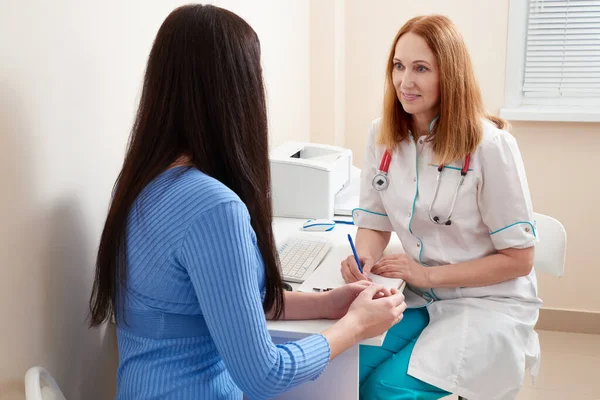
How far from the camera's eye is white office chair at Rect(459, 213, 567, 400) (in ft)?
6.51

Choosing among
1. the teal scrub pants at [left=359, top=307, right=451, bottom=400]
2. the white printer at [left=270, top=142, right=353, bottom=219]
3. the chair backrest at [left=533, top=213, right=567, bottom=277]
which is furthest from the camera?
the white printer at [left=270, top=142, right=353, bottom=219]

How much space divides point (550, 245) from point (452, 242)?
0.43 meters

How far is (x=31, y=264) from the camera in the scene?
1.21 m

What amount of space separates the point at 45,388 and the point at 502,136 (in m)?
1.20

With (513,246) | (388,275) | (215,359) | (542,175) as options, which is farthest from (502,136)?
(542,175)

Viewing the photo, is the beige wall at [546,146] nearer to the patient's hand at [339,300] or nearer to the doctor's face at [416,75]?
the doctor's face at [416,75]

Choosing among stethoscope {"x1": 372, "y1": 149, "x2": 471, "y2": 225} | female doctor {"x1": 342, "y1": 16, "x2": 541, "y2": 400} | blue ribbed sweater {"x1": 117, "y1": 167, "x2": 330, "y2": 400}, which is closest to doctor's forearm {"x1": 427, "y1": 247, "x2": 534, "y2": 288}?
female doctor {"x1": 342, "y1": 16, "x2": 541, "y2": 400}

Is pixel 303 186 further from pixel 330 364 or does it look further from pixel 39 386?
pixel 39 386

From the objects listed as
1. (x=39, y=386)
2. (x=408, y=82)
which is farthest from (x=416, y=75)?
(x=39, y=386)

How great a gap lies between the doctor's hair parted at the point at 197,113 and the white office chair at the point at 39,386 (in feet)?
0.61

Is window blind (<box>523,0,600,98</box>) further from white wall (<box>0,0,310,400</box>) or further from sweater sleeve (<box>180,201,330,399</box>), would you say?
sweater sleeve (<box>180,201,330,399</box>)

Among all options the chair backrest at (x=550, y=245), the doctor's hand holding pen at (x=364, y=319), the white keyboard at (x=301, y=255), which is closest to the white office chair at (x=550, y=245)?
the chair backrest at (x=550, y=245)

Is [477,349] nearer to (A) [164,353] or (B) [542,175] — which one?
(A) [164,353]

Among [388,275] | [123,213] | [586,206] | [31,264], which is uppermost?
[123,213]
